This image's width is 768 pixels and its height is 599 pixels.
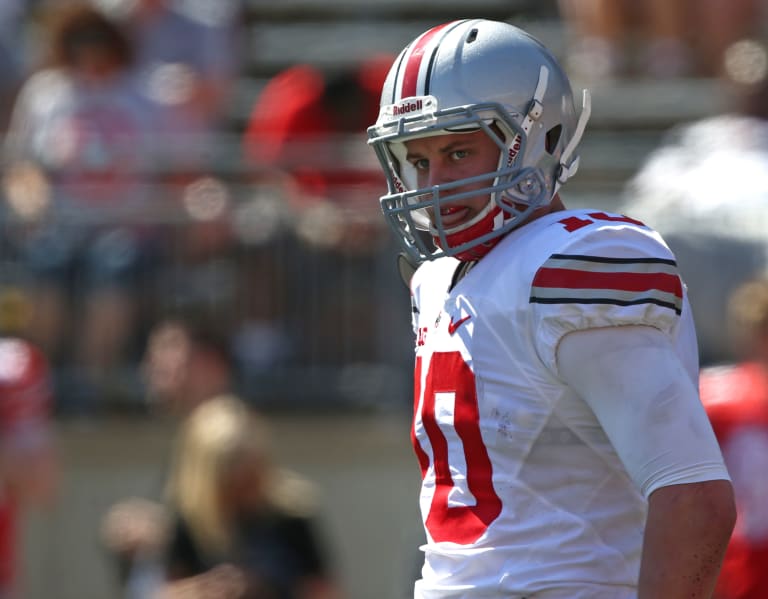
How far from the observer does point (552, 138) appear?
2791 millimetres

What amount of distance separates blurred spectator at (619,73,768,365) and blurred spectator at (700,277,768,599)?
1.44m

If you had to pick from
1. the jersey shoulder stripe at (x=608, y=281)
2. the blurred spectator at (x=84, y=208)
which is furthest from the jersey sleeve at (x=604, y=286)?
the blurred spectator at (x=84, y=208)

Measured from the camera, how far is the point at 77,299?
7.34 metres

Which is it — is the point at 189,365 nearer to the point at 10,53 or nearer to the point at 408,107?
the point at 10,53

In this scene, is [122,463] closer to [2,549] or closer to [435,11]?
[2,549]

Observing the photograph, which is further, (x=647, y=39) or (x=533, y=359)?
(x=647, y=39)

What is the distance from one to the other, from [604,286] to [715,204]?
15.2 ft

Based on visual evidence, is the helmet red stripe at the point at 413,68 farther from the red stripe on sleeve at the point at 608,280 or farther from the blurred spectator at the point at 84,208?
the blurred spectator at the point at 84,208

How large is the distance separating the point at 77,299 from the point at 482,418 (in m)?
5.02

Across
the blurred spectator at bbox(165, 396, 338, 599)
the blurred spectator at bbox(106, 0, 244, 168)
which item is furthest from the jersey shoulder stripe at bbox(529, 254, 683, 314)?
the blurred spectator at bbox(106, 0, 244, 168)

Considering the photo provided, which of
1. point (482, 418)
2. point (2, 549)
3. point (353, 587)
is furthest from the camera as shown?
point (353, 587)

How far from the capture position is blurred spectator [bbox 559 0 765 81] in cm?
861

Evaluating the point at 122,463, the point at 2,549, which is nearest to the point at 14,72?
the point at 122,463

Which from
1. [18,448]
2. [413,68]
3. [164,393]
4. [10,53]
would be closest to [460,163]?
[413,68]
